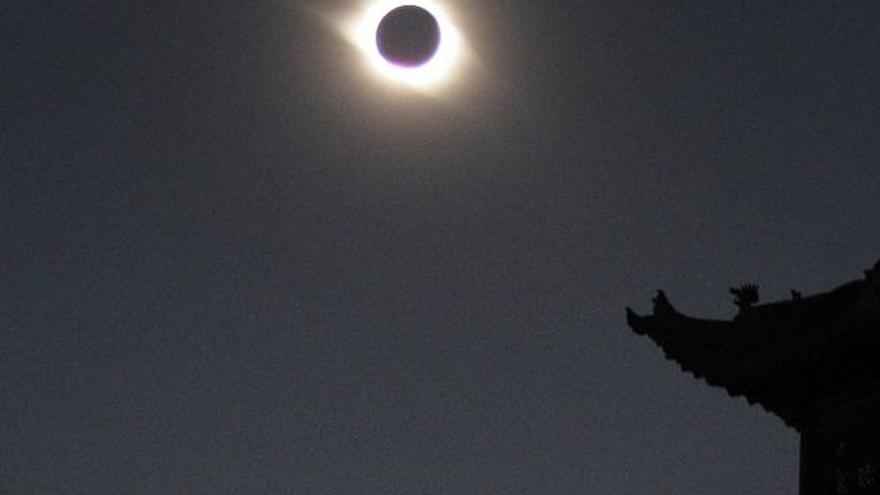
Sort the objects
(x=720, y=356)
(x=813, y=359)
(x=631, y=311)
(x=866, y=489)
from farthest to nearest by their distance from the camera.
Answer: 1. (x=631, y=311)
2. (x=720, y=356)
3. (x=813, y=359)
4. (x=866, y=489)

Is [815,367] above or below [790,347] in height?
below

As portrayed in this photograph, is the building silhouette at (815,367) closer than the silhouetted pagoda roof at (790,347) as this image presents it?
Yes

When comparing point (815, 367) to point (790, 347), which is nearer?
point (815, 367)

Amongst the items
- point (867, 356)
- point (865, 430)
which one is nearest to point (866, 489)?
point (865, 430)

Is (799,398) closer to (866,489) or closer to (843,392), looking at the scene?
(843,392)

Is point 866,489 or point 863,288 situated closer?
point 866,489
